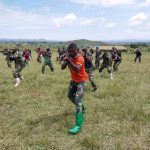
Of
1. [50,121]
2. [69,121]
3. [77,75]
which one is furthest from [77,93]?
[50,121]

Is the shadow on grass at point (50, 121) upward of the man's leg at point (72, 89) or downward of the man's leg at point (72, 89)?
downward

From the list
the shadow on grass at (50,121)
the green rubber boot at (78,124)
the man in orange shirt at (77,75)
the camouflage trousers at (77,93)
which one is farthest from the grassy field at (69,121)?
the camouflage trousers at (77,93)

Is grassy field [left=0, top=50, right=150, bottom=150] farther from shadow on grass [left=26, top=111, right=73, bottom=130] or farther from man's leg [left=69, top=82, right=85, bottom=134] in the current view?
man's leg [left=69, top=82, right=85, bottom=134]

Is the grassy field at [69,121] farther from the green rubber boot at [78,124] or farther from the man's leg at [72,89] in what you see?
the man's leg at [72,89]

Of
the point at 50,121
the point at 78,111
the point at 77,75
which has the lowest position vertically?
the point at 50,121

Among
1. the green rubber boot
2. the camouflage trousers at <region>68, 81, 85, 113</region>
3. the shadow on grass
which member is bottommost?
the shadow on grass

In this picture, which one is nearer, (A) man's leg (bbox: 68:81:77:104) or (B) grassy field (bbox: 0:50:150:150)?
(B) grassy field (bbox: 0:50:150:150)

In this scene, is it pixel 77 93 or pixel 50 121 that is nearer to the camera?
pixel 77 93

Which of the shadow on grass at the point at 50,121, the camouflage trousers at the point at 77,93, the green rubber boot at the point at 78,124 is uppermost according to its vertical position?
the camouflage trousers at the point at 77,93

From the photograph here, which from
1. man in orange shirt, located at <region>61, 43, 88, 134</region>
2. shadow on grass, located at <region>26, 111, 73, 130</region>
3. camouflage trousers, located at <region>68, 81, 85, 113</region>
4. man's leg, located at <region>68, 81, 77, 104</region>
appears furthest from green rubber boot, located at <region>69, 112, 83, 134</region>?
man's leg, located at <region>68, 81, 77, 104</region>

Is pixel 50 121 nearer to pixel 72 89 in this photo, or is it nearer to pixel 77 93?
pixel 72 89

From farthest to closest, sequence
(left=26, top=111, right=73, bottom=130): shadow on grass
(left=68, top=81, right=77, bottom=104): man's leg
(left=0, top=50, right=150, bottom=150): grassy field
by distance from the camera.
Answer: (left=26, top=111, right=73, bottom=130): shadow on grass < (left=68, top=81, right=77, bottom=104): man's leg < (left=0, top=50, right=150, bottom=150): grassy field

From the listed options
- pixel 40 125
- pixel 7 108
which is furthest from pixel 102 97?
pixel 40 125

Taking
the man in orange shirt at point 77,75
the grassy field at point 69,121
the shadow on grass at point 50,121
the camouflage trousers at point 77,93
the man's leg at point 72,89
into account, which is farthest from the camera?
the shadow on grass at point 50,121
